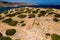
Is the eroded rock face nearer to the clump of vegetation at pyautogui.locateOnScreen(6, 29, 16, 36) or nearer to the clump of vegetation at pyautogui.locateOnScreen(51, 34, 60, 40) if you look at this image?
the clump of vegetation at pyautogui.locateOnScreen(6, 29, 16, 36)

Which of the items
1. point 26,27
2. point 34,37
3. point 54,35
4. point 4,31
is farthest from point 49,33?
point 4,31

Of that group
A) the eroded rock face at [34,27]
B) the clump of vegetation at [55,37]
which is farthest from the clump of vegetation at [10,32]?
the clump of vegetation at [55,37]

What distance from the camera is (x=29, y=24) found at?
40.3 m

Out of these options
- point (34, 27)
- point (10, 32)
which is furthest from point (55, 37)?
point (10, 32)

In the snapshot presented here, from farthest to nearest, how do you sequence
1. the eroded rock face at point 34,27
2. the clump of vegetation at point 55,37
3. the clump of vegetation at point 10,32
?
the clump of vegetation at point 10,32 < the eroded rock face at point 34,27 < the clump of vegetation at point 55,37

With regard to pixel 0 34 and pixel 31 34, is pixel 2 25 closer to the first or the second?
pixel 0 34

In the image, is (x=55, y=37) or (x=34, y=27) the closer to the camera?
(x=55, y=37)

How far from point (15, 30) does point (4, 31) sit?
2.64 m

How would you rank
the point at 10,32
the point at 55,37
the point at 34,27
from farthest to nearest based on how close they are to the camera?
the point at 34,27, the point at 10,32, the point at 55,37

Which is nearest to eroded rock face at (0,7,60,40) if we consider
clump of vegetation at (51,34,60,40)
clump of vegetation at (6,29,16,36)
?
clump of vegetation at (6,29,16,36)

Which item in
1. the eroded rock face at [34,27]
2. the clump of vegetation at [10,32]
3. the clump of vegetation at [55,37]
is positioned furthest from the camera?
the clump of vegetation at [10,32]

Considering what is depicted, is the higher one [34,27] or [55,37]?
[34,27]

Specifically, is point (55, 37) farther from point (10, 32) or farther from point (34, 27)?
point (10, 32)

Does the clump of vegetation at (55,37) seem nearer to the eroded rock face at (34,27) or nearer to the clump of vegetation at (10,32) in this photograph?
the eroded rock face at (34,27)
